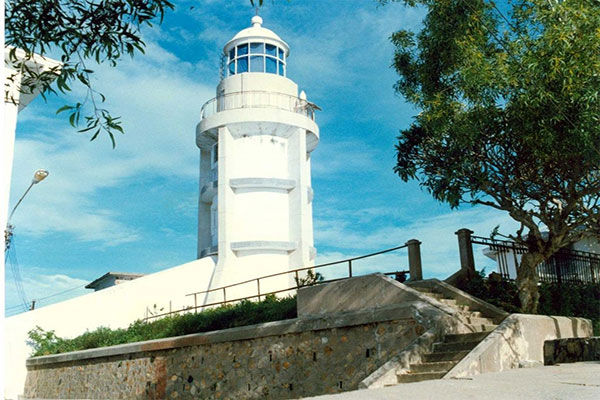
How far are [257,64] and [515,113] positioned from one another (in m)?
19.9

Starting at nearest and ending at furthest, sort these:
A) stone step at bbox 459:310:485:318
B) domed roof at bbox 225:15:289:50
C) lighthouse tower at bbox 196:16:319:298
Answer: stone step at bbox 459:310:485:318
lighthouse tower at bbox 196:16:319:298
domed roof at bbox 225:15:289:50

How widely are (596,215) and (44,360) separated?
20093 millimetres

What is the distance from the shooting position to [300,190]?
30.0 metres

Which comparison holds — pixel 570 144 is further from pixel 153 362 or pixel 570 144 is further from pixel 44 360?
pixel 44 360

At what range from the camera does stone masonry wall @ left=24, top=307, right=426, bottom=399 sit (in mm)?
13133

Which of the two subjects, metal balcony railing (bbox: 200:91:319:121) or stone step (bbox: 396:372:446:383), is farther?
metal balcony railing (bbox: 200:91:319:121)

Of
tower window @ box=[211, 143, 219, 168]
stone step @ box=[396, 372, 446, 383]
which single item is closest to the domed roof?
tower window @ box=[211, 143, 219, 168]

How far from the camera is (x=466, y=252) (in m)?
16.6

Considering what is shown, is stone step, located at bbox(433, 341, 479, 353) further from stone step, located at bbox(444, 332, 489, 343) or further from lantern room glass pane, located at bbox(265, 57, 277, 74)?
lantern room glass pane, located at bbox(265, 57, 277, 74)

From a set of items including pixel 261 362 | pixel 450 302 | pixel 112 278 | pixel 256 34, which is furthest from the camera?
pixel 112 278

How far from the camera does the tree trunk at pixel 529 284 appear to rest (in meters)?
14.8

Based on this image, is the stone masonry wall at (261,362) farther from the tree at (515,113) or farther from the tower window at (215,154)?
the tower window at (215,154)

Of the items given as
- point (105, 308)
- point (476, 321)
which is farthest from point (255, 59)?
point (476, 321)

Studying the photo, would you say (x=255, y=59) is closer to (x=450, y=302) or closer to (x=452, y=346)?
(x=450, y=302)
